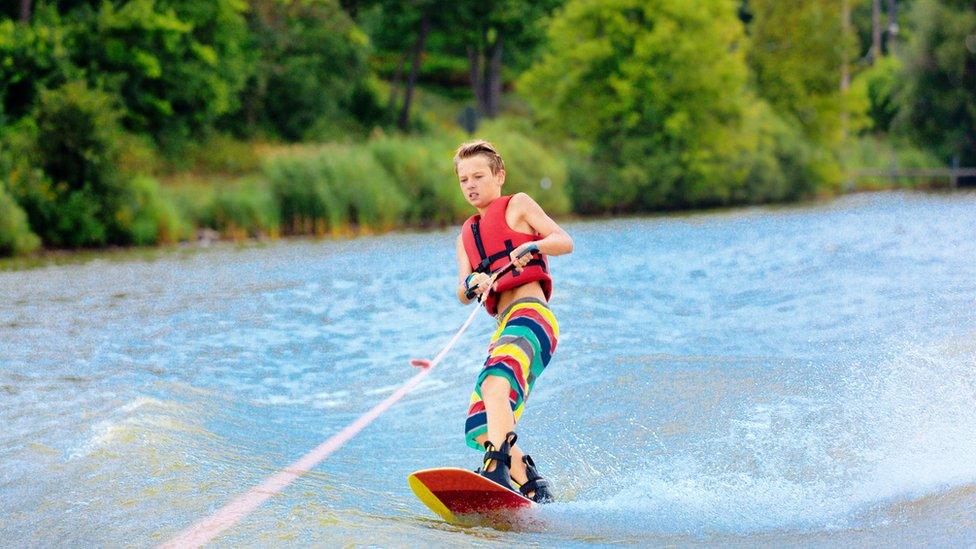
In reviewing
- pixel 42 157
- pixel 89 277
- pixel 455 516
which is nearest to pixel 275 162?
pixel 42 157

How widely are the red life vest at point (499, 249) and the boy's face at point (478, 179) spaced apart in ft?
0.23

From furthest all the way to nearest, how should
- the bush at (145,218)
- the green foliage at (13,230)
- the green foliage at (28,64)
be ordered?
the green foliage at (28,64) → the bush at (145,218) → the green foliage at (13,230)

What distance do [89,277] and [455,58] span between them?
40217 millimetres

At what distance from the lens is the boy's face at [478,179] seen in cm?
550

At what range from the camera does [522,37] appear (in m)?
48.1

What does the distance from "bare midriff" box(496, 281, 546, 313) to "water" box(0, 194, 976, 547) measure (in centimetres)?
88

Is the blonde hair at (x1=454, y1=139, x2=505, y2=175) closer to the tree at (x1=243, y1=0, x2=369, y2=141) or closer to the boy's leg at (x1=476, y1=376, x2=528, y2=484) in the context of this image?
the boy's leg at (x1=476, y1=376, x2=528, y2=484)

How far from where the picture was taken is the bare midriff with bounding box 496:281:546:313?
18.2ft

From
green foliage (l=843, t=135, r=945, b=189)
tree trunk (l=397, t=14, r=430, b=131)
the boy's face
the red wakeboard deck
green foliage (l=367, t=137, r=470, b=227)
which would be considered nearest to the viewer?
the red wakeboard deck

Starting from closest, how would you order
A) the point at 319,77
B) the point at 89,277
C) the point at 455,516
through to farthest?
the point at 455,516, the point at 89,277, the point at 319,77

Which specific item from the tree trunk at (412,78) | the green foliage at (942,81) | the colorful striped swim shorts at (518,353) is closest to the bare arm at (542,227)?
the colorful striped swim shorts at (518,353)

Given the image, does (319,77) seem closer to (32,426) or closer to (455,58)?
(455,58)

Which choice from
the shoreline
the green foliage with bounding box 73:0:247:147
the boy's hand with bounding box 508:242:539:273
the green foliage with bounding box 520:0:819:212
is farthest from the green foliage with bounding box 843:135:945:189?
the boy's hand with bounding box 508:242:539:273

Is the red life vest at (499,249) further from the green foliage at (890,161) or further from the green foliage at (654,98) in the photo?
the green foliage at (890,161)
